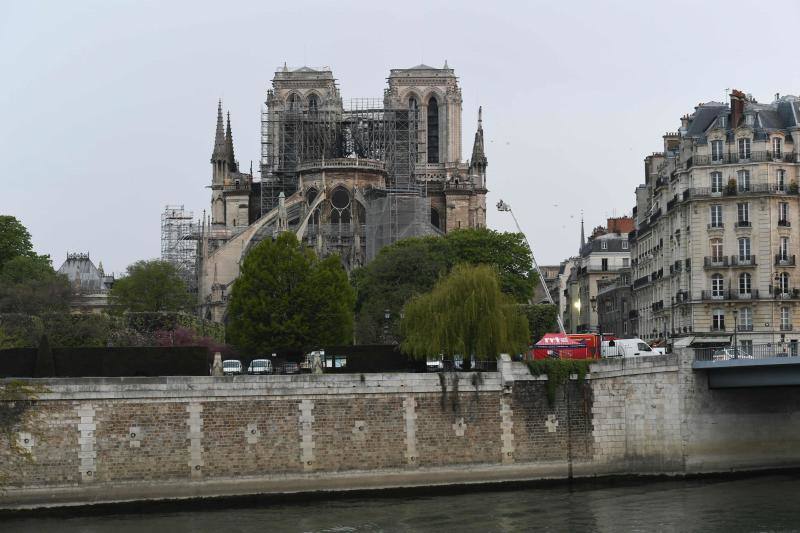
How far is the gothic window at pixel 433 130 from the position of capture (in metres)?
110

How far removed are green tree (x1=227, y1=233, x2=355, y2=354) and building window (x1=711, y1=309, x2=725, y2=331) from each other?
14.0m

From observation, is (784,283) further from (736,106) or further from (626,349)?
(626,349)

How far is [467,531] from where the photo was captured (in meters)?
31.1

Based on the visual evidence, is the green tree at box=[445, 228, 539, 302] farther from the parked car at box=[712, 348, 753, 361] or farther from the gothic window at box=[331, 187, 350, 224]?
the parked car at box=[712, 348, 753, 361]

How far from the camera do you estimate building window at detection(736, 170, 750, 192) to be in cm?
5131

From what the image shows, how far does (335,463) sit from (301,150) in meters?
65.6

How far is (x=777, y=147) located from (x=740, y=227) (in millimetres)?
3616

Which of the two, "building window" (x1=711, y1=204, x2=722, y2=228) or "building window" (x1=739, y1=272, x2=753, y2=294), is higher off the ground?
"building window" (x1=711, y1=204, x2=722, y2=228)

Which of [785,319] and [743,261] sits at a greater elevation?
[743,261]

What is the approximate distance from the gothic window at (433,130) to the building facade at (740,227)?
56.4 m

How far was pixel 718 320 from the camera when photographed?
5194 centimetres

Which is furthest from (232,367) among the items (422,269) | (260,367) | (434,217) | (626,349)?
(434,217)

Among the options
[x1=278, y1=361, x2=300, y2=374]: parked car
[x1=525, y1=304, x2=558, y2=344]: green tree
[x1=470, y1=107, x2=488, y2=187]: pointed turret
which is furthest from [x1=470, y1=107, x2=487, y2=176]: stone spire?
[x1=278, y1=361, x2=300, y2=374]: parked car

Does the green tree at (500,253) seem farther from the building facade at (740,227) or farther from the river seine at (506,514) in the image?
the river seine at (506,514)
